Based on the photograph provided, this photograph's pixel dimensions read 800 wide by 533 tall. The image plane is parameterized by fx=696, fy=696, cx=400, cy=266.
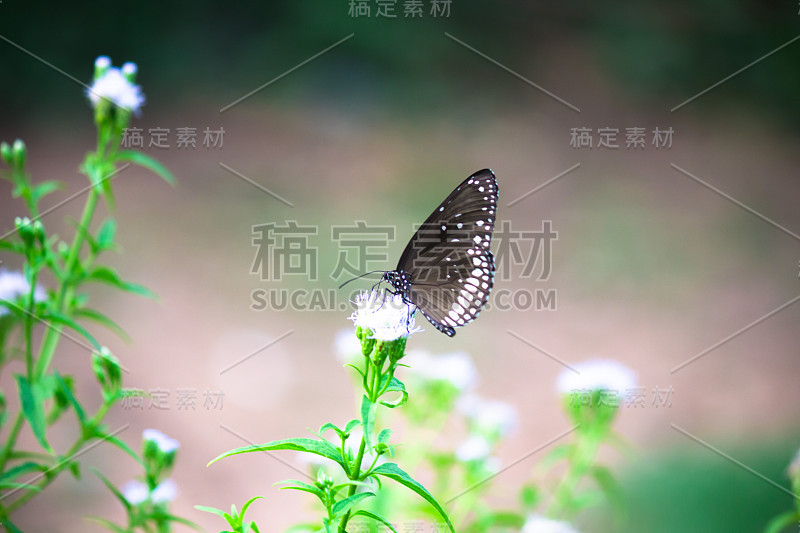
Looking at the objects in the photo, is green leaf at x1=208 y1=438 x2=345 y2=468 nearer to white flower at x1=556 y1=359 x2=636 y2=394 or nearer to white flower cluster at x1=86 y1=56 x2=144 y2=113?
white flower cluster at x1=86 y1=56 x2=144 y2=113

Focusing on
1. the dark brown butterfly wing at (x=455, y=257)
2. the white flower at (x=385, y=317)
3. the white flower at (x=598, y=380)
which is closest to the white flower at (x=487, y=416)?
the white flower at (x=598, y=380)

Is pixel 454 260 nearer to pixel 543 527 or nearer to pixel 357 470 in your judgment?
pixel 543 527

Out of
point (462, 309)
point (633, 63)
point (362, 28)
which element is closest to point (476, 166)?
point (362, 28)

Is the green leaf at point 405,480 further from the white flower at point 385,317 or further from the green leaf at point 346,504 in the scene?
the white flower at point 385,317

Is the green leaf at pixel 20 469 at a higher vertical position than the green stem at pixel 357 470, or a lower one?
higher

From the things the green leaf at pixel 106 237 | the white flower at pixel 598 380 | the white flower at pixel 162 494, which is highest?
the green leaf at pixel 106 237

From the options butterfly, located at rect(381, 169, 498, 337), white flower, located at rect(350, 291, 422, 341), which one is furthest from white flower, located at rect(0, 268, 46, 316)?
butterfly, located at rect(381, 169, 498, 337)

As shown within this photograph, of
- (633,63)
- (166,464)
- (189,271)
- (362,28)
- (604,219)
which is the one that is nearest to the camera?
(166,464)

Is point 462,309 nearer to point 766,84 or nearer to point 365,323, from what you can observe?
point 365,323
